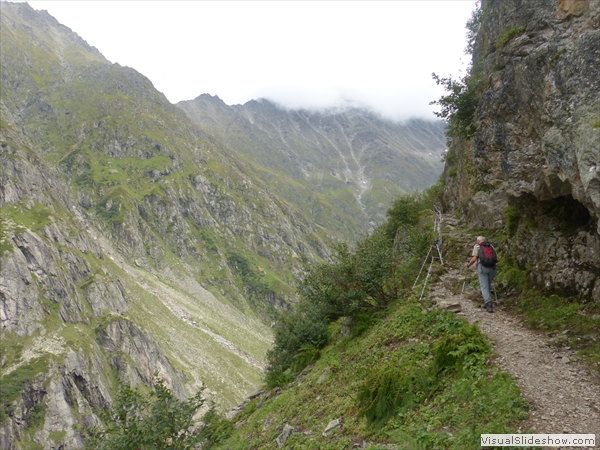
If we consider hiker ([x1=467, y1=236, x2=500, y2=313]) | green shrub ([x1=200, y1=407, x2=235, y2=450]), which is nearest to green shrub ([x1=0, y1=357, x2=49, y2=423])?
green shrub ([x1=200, y1=407, x2=235, y2=450])

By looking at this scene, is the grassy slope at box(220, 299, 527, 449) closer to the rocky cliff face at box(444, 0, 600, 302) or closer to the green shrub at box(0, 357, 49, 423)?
the rocky cliff face at box(444, 0, 600, 302)

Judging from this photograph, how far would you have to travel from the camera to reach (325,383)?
12.9 metres

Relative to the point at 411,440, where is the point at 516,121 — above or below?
above

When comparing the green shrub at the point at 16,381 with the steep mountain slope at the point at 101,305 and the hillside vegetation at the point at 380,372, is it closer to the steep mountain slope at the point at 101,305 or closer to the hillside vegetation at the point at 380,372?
the steep mountain slope at the point at 101,305

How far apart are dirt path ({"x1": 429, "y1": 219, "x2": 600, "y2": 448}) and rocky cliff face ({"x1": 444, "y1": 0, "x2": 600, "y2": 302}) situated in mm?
2218

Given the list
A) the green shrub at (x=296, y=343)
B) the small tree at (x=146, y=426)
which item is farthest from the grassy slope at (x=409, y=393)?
the green shrub at (x=296, y=343)

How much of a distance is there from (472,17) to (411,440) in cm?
4855

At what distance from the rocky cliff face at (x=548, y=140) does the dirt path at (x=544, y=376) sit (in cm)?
222

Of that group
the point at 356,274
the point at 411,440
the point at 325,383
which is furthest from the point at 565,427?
the point at 356,274

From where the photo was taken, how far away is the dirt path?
21.1ft

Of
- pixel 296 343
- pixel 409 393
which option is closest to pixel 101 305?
pixel 296 343

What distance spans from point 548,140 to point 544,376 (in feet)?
22.0

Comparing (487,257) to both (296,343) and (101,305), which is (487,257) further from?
(101,305)

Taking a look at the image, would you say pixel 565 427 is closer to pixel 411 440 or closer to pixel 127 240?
pixel 411 440
